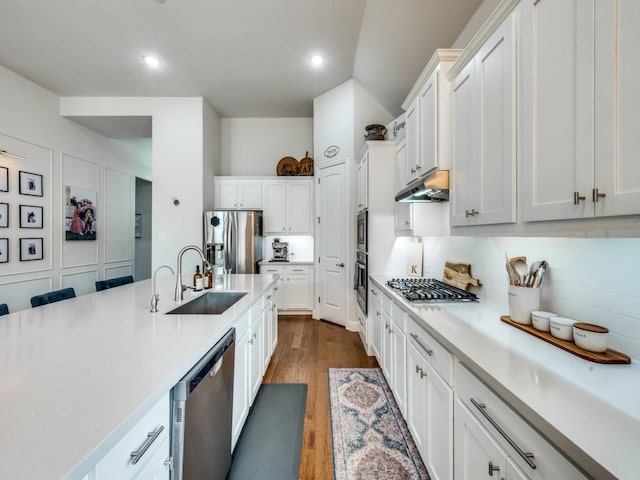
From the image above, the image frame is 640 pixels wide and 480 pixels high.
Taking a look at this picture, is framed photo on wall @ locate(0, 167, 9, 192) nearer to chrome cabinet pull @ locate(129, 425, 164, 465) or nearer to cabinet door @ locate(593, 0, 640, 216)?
chrome cabinet pull @ locate(129, 425, 164, 465)

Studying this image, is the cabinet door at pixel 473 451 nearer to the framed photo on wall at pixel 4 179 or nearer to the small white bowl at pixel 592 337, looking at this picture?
the small white bowl at pixel 592 337

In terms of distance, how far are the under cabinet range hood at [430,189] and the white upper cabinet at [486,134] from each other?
0.39 ft

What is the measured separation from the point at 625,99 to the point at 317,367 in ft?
9.06

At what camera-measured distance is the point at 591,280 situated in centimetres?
110

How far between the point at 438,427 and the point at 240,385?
3.67 feet

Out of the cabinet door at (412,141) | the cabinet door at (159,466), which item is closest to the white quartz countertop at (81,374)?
the cabinet door at (159,466)

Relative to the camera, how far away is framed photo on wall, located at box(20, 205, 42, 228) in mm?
3506

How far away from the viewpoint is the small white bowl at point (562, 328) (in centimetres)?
109

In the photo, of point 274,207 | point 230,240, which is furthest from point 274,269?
point 274,207

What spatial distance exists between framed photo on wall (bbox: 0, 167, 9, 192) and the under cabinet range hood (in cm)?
459

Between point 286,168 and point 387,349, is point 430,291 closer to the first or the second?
point 387,349

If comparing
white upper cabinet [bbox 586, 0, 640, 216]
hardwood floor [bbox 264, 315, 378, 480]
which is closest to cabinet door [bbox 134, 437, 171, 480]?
hardwood floor [bbox 264, 315, 378, 480]

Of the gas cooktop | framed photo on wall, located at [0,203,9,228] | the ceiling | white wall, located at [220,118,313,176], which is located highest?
the ceiling

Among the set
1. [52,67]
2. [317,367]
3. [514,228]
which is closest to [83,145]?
[52,67]
